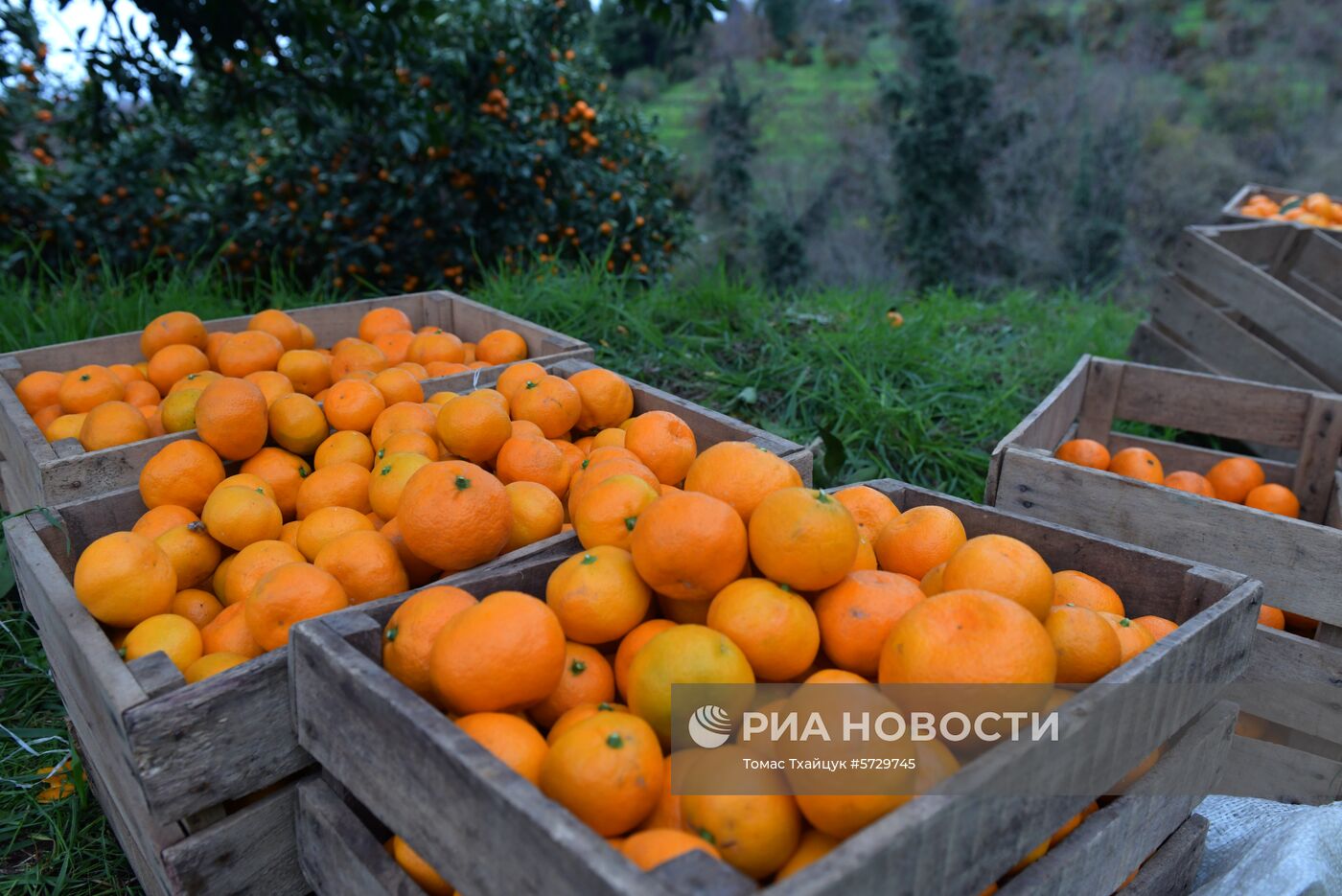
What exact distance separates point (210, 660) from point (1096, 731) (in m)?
1.41

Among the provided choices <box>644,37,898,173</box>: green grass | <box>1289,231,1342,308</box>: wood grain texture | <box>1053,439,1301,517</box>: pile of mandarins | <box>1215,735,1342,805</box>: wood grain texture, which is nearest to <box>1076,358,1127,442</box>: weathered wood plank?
<box>1053,439,1301,517</box>: pile of mandarins

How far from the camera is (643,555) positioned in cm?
141

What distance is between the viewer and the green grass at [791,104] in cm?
→ 1866

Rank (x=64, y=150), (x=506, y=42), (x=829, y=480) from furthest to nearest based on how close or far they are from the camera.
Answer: (x=64, y=150) → (x=506, y=42) → (x=829, y=480)

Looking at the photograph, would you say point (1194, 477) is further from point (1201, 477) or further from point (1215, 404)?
point (1215, 404)

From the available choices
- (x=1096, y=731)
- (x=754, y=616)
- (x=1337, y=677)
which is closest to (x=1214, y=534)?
(x=1337, y=677)

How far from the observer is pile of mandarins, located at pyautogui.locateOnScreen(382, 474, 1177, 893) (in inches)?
45.9

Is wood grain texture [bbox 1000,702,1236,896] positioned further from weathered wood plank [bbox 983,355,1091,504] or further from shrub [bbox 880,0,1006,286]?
shrub [bbox 880,0,1006,286]

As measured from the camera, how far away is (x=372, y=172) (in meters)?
5.67

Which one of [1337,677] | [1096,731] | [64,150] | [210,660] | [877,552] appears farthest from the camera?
[64,150]

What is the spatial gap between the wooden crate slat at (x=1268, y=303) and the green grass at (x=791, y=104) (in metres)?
13.8

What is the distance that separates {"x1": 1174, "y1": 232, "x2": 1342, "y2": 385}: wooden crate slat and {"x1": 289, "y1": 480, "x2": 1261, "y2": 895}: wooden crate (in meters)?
2.73

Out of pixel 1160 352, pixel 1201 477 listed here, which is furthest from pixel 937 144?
pixel 1201 477

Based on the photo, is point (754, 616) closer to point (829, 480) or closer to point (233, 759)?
point (233, 759)
